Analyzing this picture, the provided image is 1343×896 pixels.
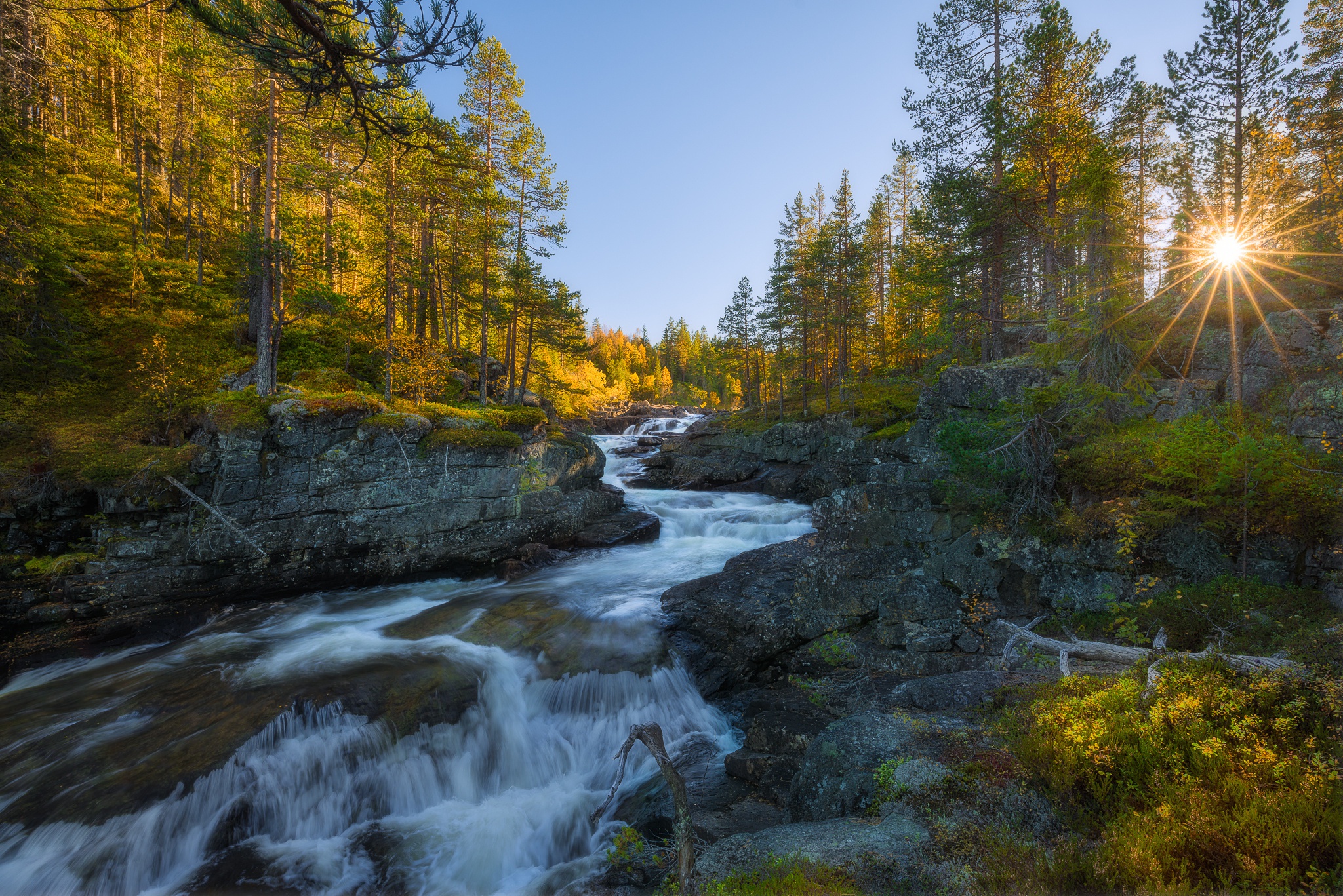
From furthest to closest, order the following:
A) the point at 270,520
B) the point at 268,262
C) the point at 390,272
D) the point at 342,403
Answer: the point at 390,272
the point at 268,262
the point at 342,403
the point at 270,520

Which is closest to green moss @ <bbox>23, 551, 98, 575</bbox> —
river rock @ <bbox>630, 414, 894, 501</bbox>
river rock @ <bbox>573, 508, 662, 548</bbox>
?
river rock @ <bbox>573, 508, 662, 548</bbox>

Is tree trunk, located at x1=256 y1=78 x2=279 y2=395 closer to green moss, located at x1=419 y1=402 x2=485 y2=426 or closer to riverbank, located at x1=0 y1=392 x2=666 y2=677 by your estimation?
riverbank, located at x1=0 y1=392 x2=666 y2=677

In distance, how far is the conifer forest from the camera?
3920mm

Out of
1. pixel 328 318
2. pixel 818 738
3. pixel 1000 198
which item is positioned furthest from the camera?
pixel 328 318

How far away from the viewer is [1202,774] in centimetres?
340

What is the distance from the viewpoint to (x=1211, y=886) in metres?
2.66

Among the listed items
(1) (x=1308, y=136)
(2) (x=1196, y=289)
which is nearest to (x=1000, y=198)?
(1) (x=1308, y=136)

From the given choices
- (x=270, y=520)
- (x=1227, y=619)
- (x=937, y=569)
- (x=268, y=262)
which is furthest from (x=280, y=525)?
(x=1227, y=619)

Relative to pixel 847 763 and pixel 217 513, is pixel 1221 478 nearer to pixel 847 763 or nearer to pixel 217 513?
pixel 847 763

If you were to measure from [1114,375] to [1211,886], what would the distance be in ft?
28.9

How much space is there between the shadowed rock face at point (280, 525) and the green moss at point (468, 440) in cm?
10

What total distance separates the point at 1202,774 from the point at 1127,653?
2772 mm

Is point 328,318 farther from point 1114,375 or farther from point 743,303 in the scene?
point 743,303

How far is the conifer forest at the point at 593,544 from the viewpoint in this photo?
12.9ft
